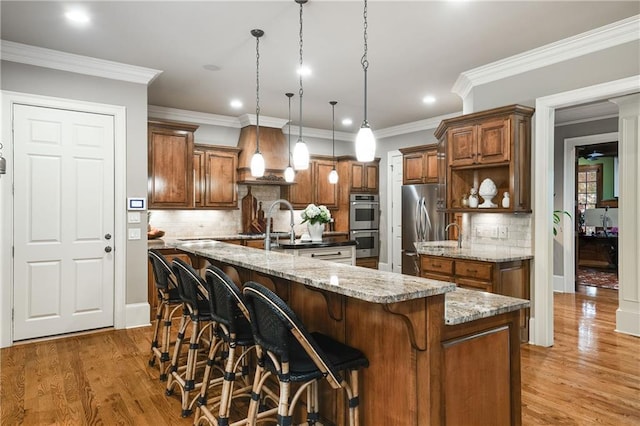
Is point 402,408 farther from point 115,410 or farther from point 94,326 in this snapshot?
point 94,326

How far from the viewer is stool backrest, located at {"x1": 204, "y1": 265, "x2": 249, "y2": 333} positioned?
1.98m

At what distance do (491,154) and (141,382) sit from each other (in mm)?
3718

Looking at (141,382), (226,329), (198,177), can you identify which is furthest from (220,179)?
(226,329)

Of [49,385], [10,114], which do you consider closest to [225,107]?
[10,114]

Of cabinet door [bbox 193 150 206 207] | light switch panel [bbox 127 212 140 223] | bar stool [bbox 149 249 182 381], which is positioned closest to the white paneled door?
light switch panel [bbox 127 212 140 223]

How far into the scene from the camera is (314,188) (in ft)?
23.8

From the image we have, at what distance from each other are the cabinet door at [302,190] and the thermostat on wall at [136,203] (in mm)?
2913

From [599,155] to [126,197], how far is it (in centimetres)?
979

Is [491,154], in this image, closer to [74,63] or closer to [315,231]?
[315,231]

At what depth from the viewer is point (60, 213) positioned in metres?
4.05

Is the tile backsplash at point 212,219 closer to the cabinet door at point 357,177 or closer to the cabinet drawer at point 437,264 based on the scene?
the cabinet door at point 357,177

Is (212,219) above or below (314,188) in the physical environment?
below

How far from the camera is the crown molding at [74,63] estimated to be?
376 centimetres

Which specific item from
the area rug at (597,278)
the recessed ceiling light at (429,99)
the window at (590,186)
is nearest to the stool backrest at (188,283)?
the recessed ceiling light at (429,99)
